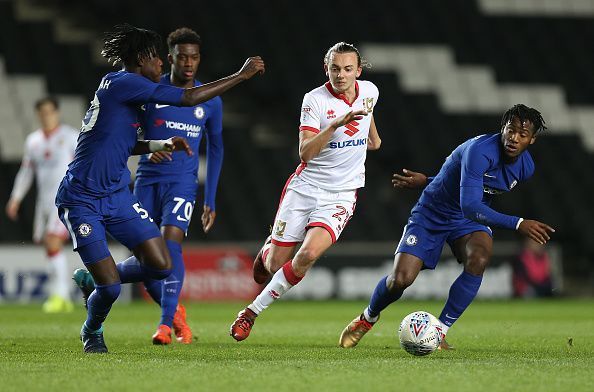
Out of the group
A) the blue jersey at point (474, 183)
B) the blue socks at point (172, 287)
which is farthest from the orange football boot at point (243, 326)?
the blue jersey at point (474, 183)

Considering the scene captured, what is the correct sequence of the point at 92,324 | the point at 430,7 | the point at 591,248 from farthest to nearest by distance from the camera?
1. the point at 430,7
2. the point at 591,248
3. the point at 92,324

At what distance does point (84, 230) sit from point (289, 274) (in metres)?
1.49

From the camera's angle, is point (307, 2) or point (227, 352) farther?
point (307, 2)

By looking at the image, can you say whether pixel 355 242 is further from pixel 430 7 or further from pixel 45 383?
pixel 45 383

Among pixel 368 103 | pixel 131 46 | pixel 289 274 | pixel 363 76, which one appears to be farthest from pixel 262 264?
pixel 363 76

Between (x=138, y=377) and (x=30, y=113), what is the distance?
1179 centimetres

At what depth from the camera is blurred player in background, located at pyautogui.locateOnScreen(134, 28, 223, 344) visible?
761cm

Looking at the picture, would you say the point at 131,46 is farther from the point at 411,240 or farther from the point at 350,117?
the point at 411,240

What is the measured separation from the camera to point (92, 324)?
6.56 metres

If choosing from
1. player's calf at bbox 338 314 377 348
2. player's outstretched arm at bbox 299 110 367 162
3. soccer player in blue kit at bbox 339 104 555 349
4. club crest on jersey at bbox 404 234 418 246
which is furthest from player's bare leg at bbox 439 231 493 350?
player's outstretched arm at bbox 299 110 367 162

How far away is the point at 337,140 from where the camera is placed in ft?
23.7

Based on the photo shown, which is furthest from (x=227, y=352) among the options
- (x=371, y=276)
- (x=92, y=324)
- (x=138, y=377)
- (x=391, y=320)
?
(x=371, y=276)

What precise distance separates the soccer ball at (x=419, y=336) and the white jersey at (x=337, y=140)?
1.22m

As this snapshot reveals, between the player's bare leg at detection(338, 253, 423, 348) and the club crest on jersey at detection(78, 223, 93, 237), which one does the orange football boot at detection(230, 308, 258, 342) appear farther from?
the club crest on jersey at detection(78, 223, 93, 237)
